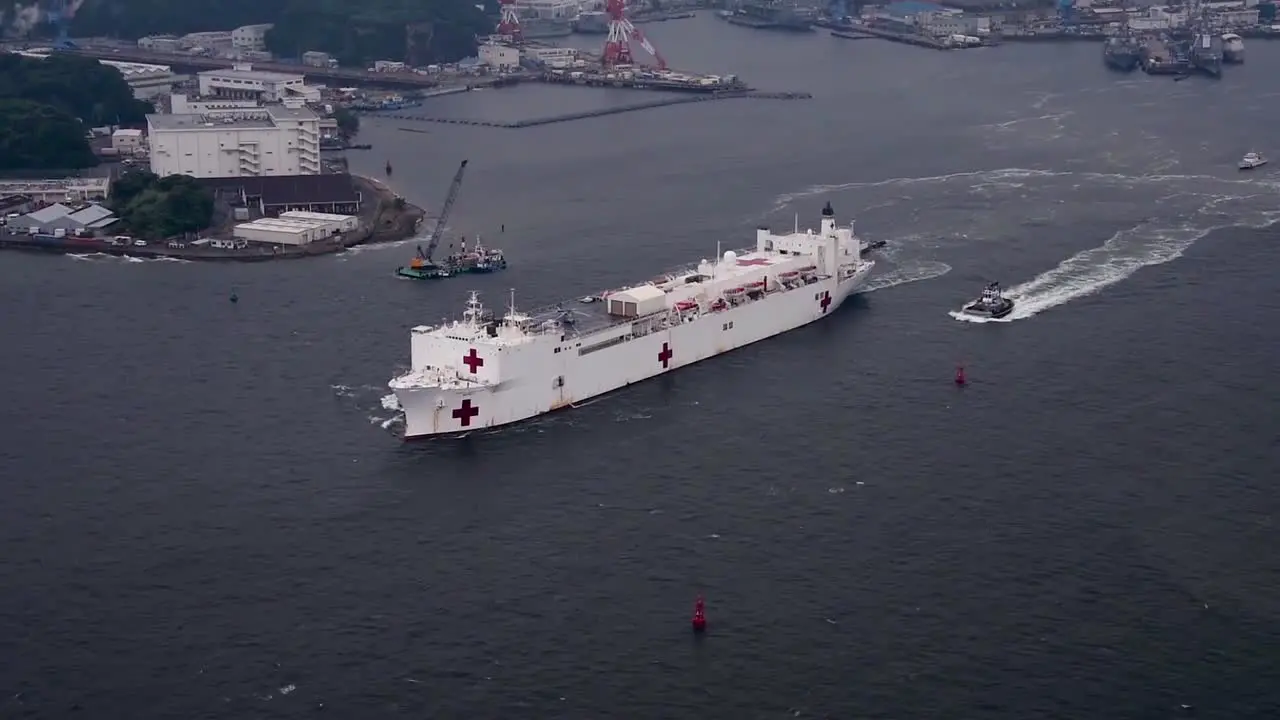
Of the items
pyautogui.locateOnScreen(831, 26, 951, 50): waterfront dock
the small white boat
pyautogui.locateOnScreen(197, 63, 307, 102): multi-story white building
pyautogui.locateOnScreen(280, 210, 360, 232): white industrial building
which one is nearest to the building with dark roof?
pyautogui.locateOnScreen(280, 210, 360, 232): white industrial building

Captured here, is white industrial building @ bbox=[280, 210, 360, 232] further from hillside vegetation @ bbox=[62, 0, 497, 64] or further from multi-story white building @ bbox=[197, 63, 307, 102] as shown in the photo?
hillside vegetation @ bbox=[62, 0, 497, 64]

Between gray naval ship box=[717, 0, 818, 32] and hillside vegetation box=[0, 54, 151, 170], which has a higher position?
gray naval ship box=[717, 0, 818, 32]

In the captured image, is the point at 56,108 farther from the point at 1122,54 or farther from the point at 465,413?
the point at 1122,54

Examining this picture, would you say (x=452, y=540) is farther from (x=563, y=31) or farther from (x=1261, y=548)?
(x=563, y=31)

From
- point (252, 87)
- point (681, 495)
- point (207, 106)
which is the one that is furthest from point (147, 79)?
point (681, 495)

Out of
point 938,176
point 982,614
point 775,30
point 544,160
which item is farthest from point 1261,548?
point 775,30
